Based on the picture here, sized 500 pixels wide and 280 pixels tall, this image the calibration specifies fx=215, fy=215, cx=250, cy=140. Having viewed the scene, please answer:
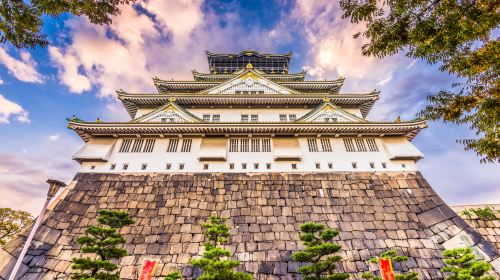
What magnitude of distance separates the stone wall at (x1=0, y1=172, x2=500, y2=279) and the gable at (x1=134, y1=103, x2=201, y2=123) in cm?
405

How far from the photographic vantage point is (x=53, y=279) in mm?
9039

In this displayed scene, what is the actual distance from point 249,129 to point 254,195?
13.5ft

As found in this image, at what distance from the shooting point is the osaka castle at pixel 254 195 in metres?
9.82

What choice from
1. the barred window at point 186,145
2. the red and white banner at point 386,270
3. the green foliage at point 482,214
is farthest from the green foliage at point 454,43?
the barred window at point 186,145

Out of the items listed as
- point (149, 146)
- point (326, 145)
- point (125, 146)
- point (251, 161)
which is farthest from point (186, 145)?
point (326, 145)

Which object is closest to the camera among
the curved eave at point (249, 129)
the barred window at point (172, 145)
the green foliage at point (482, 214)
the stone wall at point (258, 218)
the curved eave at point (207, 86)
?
the stone wall at point (258, 218)

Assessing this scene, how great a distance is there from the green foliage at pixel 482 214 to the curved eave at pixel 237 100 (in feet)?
31.2

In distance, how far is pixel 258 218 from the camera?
11.2 meters

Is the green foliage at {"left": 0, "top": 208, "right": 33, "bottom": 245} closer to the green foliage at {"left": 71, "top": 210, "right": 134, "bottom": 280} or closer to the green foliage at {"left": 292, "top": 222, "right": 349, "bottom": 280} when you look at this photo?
the green foliage at {"left": 71, "top": 210, "right": 134, "bottom": 280}

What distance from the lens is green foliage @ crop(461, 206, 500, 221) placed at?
12.0 m

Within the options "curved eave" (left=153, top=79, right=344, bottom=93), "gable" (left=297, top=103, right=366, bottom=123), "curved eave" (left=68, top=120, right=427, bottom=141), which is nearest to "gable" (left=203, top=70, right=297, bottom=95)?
"curved eave" (left=153, top=79, right=344, bottom=93)

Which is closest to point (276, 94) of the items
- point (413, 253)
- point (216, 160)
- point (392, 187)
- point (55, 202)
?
point (216, 160)

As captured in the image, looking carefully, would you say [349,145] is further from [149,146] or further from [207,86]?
[207,86]

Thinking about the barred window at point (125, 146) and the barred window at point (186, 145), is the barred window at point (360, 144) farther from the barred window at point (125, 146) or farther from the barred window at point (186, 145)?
the barred window at point (125, 146)
